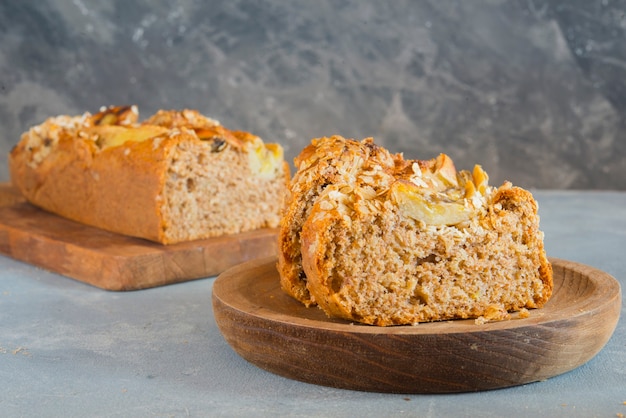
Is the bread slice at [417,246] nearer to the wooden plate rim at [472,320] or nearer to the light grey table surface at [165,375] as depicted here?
the wooden plate rim at [472,320]

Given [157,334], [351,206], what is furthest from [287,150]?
[351,206]

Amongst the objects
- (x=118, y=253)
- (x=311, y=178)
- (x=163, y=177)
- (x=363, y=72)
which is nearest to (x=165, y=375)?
(x=311, y=178)

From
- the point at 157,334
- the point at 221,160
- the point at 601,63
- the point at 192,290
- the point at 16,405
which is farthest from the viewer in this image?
the point at 601,63

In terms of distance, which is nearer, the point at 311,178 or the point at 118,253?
the point at 311,178

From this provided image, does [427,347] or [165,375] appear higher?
[427,347]

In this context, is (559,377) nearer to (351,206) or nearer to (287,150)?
(351,206)

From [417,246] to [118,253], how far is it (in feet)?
5.77

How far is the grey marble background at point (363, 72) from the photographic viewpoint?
6.73 m

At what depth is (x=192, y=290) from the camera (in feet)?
12.8

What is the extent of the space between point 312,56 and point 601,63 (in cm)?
214

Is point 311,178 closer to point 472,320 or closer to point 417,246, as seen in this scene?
point 417,246

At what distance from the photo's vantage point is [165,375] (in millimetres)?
2748

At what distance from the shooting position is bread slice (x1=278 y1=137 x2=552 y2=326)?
263 cm

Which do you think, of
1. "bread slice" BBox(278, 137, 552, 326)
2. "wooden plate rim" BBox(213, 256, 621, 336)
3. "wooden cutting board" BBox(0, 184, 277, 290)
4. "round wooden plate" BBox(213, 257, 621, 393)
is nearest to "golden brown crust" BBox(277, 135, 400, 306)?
"bread slice" BBox(278, 137, 552, 326)
